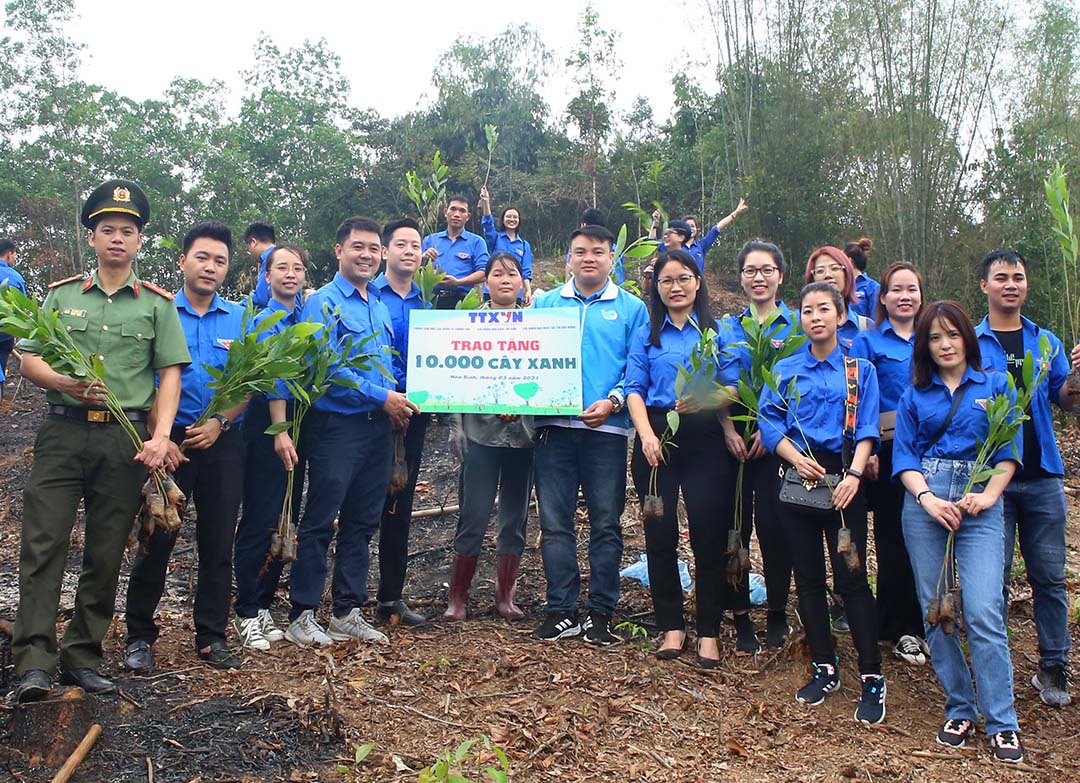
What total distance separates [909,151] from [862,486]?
549 inches

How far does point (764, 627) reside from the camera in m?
5.43

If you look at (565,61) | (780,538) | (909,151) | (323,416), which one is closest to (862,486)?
(780,538)

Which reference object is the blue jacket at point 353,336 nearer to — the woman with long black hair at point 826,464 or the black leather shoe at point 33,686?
the black leather shoe at point 33,686

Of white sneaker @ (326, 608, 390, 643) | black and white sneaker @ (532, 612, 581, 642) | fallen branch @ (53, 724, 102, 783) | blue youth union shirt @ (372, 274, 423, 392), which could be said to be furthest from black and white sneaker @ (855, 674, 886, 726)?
fallen branch @ (53, 724, 102, 783)

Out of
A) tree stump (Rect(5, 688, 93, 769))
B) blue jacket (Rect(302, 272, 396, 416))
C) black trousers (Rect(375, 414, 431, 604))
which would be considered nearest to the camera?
tree stump (Rect(5, 688, 93, 769))

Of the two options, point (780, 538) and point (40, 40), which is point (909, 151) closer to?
point (780, 538)

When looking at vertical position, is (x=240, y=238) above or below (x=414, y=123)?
below

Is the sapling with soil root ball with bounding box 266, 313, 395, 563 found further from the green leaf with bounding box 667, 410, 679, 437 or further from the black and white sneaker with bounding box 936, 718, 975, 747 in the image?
the black and white sneaker with bounding box 936, 718, 975, 747

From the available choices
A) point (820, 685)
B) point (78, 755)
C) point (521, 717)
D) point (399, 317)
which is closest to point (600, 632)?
point (521, 717)

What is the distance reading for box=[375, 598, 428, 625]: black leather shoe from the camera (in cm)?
548

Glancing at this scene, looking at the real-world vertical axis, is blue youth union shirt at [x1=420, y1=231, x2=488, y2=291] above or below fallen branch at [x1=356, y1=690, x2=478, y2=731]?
above

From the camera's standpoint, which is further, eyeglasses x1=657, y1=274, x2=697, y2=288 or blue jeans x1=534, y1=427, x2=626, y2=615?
blue jeans x1=534, y1=427, x2=626, y2=615

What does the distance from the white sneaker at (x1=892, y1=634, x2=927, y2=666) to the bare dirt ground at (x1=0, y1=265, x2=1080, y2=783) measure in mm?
56

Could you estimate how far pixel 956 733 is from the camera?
4.03 metres
